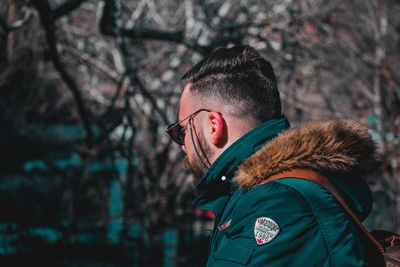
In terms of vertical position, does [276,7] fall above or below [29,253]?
above

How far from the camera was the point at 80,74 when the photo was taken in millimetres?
11680

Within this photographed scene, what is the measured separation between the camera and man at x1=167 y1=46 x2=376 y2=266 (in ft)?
5.12

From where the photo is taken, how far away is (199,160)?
212 cm

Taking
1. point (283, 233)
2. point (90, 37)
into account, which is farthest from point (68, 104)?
point (283, 233)

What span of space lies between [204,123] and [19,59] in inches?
227

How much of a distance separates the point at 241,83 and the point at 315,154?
45 centimetres

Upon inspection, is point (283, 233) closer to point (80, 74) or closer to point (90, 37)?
point (90, 37)

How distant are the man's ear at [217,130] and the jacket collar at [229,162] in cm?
5

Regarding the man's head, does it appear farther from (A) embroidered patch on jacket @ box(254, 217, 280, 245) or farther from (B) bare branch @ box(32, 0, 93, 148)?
(B) bare branch @ box(32, 0, 93, 148)

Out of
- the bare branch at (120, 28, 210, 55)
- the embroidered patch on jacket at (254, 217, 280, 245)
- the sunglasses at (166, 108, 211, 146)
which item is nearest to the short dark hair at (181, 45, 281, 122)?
the sunglasses at (166, 108, 211, 146)

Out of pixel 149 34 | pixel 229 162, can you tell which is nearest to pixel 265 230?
pixel 229 162

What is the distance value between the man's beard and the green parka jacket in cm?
9

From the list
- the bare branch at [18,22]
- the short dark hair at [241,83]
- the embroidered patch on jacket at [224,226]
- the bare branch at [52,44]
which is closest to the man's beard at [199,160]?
the short dark hair at [241,83]

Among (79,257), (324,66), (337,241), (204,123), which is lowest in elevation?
(79,257)
